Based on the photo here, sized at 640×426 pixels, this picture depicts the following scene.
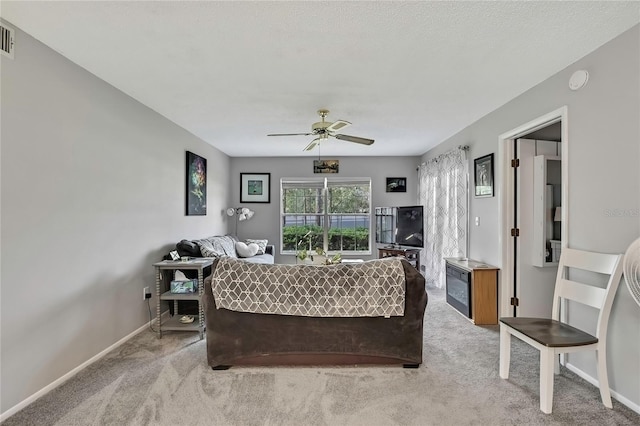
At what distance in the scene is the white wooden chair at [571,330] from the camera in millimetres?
1984

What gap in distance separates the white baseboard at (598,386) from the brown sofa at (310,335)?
1.22 metres

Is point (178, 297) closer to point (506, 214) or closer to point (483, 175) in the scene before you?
point (506, 214)

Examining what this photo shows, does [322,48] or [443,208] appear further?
[443,208]

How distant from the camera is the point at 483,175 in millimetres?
3928

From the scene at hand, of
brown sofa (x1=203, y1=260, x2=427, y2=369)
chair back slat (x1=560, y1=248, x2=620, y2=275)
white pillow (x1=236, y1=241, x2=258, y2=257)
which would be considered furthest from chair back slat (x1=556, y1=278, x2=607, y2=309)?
white pillow (x1=236, y1=241, x2=258, y2=257)

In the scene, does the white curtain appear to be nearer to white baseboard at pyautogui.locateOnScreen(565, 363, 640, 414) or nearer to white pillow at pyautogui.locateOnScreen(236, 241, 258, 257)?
white baseboard at pyautogui.locateOnScreen(565, 363, 640, 414)

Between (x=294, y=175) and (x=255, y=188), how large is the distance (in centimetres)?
85

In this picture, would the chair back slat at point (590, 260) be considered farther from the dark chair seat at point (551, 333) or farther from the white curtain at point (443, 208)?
the white curtain at point (443, 208)

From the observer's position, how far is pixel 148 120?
353 centimetres

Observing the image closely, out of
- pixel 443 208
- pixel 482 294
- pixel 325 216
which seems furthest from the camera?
pixel 325 216

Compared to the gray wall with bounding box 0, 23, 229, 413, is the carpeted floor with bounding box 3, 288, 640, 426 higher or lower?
lower

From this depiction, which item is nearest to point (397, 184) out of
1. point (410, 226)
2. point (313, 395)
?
point (410, 226)

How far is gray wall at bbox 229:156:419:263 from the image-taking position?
6.48 meters

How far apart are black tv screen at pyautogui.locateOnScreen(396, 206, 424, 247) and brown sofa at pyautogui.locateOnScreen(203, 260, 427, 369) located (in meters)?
2.81
